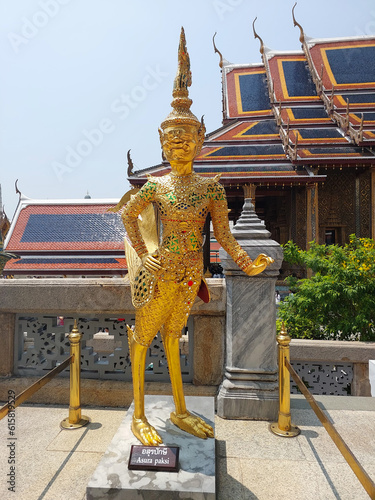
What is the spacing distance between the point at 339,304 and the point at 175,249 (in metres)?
3.68

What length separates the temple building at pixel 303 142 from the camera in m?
12.1

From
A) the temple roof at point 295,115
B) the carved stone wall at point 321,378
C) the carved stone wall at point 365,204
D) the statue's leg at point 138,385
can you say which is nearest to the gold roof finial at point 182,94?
the statue's leg at point 138,385

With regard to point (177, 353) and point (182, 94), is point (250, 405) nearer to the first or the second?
point (177, 353)

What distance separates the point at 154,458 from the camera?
6.39ft

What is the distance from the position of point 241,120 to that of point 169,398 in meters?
15.0

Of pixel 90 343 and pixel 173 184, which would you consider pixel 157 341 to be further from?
pixel 90 343

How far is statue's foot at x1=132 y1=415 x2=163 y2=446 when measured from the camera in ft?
6.74

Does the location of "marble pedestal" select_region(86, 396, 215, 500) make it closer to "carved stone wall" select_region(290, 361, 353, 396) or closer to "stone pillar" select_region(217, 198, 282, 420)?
"stone pillar" select_region(217, 198, 282, 420)

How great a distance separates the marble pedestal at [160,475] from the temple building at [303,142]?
10.2 meters

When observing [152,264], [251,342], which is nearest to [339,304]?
[251,342]

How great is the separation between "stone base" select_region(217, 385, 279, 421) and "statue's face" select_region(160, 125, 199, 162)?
82.5 inches

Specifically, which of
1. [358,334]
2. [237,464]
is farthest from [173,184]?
[358,334]

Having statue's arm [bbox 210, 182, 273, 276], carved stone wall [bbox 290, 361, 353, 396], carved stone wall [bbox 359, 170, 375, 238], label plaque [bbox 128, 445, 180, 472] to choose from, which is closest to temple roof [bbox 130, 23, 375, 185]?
carved stone wall [bbox 359, 170, 375, 238]

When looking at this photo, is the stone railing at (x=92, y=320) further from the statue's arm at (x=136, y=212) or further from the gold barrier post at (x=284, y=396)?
the statue's arm at (x=136, y=212)
